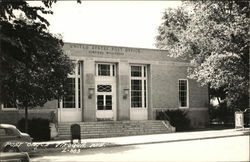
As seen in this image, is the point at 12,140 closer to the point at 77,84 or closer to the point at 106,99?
the point at 77,84

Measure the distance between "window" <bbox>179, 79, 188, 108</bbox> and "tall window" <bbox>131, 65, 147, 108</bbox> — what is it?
139 inches

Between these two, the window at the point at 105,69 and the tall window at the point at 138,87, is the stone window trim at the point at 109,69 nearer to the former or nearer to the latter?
the window at the point at 105,69

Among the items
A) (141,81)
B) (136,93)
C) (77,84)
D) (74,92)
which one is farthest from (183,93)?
(74,92)

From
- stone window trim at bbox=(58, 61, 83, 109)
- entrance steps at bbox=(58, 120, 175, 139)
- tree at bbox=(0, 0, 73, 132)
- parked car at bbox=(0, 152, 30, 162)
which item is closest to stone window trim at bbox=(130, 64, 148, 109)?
entrance steps at bbox=(58, 120, 175, 139)

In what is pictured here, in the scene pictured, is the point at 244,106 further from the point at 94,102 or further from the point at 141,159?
the point at 141,159

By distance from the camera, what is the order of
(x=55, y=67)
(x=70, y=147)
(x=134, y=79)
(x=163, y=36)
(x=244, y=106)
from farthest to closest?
(x=163, y=36)
(x=244, y=106)
(x=134, y=79)
(x=55, y=67)
(x=70, y=147)

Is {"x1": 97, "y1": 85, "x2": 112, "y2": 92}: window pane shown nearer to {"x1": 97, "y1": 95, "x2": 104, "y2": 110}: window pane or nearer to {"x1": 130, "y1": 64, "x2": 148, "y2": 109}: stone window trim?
{"x1": 97, "y1": 95, "x2": 104, "y2": 110}: window pane

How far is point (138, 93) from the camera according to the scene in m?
32.1

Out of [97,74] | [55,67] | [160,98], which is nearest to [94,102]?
[97,74]

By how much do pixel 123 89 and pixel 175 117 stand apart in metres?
4.65

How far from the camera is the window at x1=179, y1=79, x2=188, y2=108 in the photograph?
1342 inches

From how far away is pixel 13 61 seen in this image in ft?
22.7

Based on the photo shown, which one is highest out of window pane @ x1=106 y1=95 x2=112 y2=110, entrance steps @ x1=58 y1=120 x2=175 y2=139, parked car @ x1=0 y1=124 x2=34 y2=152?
window pane @ x1=106 y1=95 x2=112 y2=110

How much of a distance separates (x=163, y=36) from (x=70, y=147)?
71.9 ft
